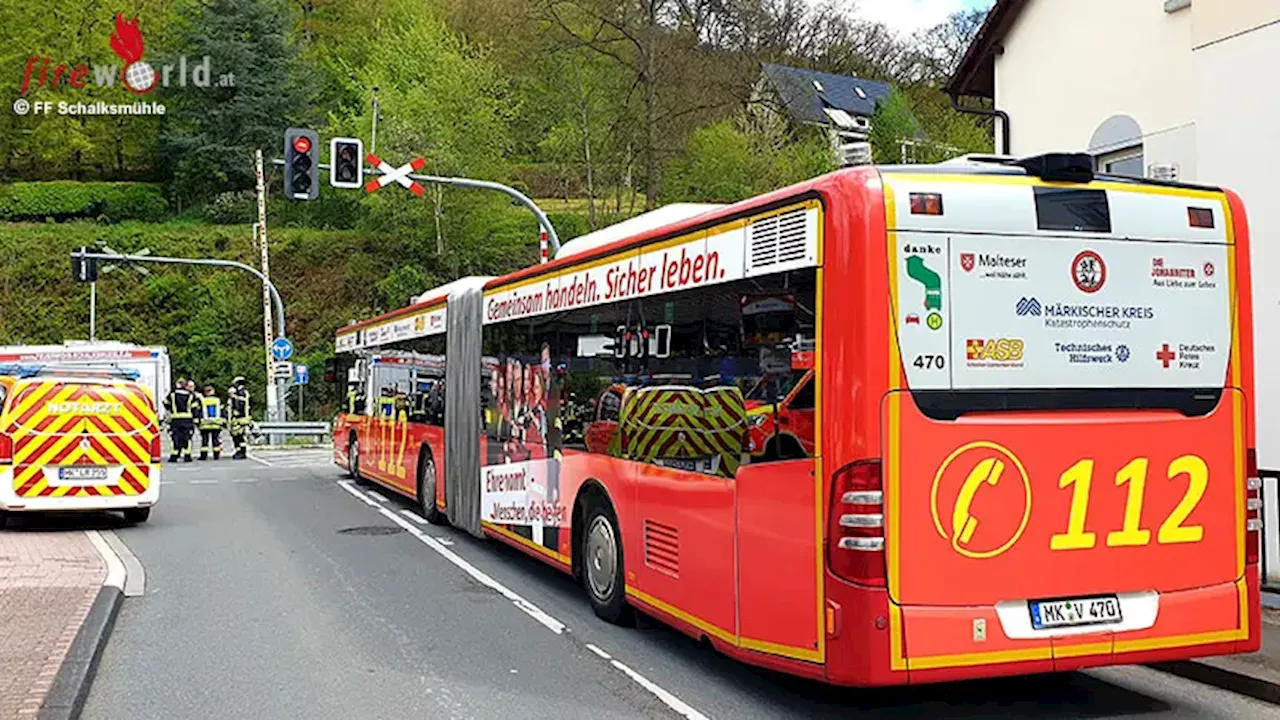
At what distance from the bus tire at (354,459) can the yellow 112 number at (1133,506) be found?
54.6ft

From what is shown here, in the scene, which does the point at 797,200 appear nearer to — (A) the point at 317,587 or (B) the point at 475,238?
(A) the point at 317,587

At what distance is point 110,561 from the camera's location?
41.8ft

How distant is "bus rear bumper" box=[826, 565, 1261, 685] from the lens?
5938 mm

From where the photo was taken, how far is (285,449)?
3494 centimetres

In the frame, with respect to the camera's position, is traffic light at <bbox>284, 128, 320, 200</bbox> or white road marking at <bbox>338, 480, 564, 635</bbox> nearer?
white road marking at <bbox>338, 480, 564, 635</bbox>

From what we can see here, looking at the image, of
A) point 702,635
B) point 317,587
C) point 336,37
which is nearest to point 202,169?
point 336,37

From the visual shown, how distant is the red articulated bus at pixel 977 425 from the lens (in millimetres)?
6023

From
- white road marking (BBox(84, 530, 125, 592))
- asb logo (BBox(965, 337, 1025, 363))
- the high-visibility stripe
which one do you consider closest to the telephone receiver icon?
asb logo (BBox(965, 337, 1025, 363))

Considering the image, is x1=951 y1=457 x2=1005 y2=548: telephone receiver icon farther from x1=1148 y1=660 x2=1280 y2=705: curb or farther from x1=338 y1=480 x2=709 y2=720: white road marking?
x1=1148 y1=660 x2=1280 y2=705: curb

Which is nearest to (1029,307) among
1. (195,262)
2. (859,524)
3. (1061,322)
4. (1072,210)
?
(1061,322)

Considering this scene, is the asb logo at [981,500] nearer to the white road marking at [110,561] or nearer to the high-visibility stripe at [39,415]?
the white road marking at [110,561]

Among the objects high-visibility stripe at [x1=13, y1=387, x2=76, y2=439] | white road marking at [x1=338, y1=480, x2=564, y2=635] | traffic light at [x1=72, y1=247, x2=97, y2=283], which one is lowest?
white road marking at [x1=338, y1=480, x2=564, y2=635]

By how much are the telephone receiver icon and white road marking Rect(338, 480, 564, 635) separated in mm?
3985

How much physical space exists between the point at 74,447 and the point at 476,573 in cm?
608
